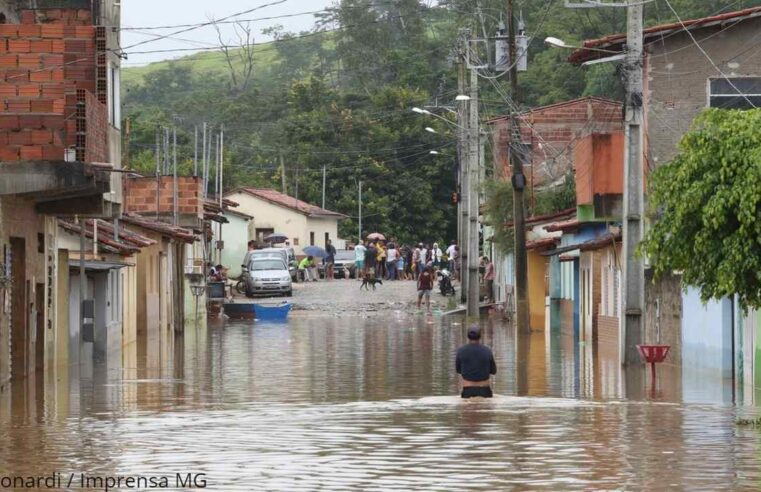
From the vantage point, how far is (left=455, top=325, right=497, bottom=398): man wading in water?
22.4 meters

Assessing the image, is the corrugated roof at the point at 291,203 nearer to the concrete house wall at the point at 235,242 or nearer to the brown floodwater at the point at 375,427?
the concrete house wall at the point at 235,242

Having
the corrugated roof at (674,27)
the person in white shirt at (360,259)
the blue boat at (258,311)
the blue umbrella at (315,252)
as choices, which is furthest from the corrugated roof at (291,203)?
the corrugated roof at (674,27)

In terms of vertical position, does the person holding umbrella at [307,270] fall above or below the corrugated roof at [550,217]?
below

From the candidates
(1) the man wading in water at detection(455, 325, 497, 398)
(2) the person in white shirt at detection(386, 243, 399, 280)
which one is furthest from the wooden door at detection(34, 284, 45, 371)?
(2) the person in white shirt at detection(386, 243, 399, 280)

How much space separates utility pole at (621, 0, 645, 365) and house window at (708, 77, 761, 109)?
28.0 ft

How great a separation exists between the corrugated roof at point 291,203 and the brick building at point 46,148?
206 ft

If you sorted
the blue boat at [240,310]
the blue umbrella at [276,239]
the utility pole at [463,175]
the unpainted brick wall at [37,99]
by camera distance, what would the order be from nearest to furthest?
the unpainted brick wall at [37,99] → the blue boat at [240,310] → the utility pole at [463,175] → the blue umbrella at [276,239]

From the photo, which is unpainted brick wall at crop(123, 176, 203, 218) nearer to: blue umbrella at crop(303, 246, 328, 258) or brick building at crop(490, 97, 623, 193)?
brick building at crop(490, 97, 623, 193)

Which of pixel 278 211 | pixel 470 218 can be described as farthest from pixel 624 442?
pixel 278 211

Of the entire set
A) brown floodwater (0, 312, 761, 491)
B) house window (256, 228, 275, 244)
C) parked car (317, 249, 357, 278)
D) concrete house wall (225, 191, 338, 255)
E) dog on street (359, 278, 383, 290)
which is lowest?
brown floodwater (0, 312, 761, 491)

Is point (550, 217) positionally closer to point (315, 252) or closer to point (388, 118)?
point (315, 252)

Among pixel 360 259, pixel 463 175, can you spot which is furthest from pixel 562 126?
pixel 360 259

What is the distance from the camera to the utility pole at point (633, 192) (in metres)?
31.8

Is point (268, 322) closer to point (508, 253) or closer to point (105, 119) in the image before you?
point (508, 253)
